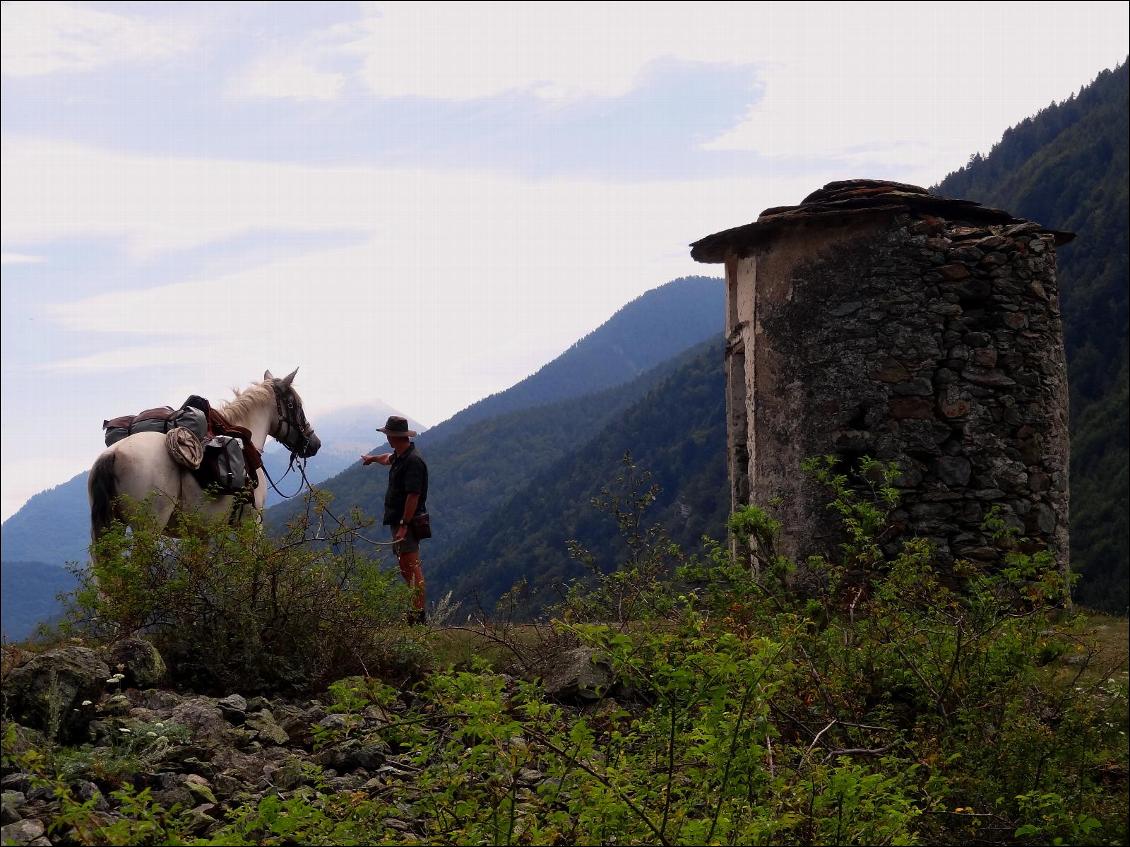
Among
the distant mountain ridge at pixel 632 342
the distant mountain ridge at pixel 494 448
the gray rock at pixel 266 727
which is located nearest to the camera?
the gray rock at pixel 266 727

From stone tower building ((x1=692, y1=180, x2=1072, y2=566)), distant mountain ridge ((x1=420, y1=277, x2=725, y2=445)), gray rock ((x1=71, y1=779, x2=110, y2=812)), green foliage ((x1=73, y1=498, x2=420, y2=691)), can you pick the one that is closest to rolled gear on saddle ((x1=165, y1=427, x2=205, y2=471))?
green foliage ((x1=73, y1=498, x2=420, y2=691))

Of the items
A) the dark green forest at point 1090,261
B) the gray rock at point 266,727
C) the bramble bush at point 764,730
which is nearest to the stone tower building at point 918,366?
the bramble bush at point 764,730

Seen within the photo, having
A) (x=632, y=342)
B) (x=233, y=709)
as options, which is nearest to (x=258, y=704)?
(x=233, y=709)

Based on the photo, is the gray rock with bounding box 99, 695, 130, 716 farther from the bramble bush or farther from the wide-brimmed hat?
the wide-brimmed hat

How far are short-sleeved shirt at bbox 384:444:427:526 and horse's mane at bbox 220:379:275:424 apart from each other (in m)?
1.52

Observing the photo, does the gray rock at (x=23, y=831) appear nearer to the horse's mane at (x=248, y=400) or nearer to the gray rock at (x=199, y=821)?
the gray rock at (x=199, y=821)

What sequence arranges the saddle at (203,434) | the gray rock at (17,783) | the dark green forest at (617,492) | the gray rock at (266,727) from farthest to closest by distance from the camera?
the dark green forest at (617,492) → the saddle at (203,434) → the gray rock at (266,727) → the gray rock at (17,783)

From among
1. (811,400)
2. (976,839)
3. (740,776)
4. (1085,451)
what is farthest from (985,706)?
(1085,451)

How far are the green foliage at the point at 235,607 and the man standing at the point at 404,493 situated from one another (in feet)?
6.66

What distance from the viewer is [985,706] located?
5.61 meters

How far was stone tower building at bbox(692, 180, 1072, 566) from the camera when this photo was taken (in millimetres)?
8539

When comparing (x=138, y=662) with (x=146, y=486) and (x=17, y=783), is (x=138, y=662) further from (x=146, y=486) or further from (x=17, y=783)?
(x=146, y=486)

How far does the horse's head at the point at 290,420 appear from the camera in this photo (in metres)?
10.1

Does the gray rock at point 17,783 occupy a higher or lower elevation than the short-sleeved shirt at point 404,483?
lower
